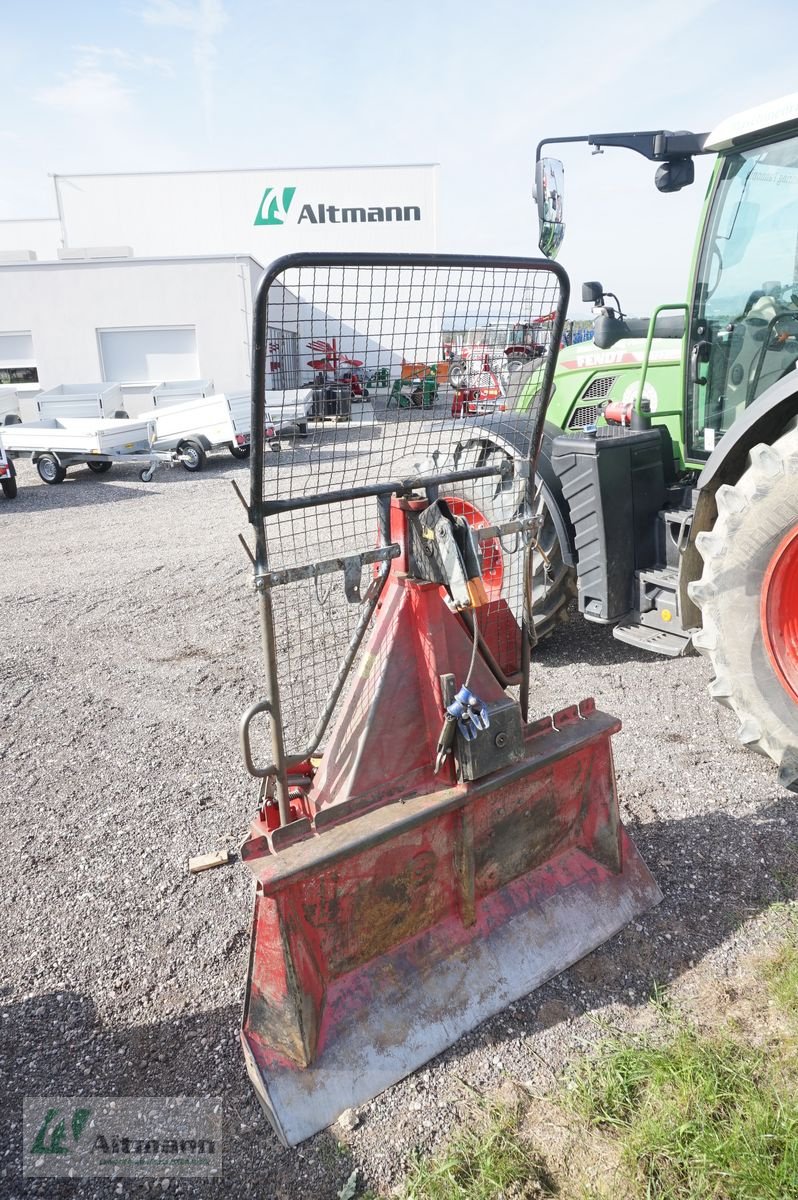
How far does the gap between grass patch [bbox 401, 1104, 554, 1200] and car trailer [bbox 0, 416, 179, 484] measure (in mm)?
11304

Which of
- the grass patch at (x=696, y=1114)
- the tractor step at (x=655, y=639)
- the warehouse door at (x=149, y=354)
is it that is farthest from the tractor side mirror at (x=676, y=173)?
the warehouse door at (x=149, y=354)

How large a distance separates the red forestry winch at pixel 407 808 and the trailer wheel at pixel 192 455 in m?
10.6

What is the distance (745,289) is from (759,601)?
4.70 feet

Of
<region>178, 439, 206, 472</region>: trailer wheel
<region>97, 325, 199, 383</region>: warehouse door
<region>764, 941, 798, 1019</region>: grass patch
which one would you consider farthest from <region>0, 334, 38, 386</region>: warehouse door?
<region>764, 941, 798, 1019</region>: grass patch

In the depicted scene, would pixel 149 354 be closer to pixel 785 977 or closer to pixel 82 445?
pixel 82 445

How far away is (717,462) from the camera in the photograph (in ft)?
10.2

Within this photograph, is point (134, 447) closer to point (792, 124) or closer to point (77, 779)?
point (77, 779)

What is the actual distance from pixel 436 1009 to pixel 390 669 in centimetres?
92

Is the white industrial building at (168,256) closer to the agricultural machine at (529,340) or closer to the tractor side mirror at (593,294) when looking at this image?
the tractor side mirror at (593,294)

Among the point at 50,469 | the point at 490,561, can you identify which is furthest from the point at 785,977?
the point at 50,469

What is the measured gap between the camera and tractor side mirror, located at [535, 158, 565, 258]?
3125 millimetres

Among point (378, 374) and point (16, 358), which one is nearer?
point (378, 374)

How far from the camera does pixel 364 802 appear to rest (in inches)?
82.0

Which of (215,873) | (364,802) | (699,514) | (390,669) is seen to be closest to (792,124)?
(699,514)
